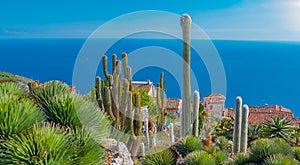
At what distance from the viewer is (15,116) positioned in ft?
12.6

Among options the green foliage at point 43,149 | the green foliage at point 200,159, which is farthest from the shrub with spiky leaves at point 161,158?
the green foliage at point 43,149

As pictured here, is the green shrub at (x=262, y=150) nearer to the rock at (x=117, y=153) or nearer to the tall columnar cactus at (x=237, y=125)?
the rock at (x=117, y=153)

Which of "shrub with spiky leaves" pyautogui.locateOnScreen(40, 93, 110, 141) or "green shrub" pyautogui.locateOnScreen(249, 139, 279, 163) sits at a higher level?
"shrub with spiky leaves" pyautogui.locateOnScreen(40, 93, 110, 141)

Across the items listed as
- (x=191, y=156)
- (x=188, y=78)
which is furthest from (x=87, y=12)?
(x=191, y=156)

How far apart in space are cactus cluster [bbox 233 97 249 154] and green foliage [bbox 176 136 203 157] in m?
2.86

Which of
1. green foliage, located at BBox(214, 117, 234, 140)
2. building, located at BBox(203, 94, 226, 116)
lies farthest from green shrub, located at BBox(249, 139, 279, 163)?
building, located at BBox(203, 94, 226, 116)

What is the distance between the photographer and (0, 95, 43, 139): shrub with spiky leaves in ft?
12.3

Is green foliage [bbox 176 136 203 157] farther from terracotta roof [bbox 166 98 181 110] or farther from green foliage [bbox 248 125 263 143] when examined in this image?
terracotta roof [bbox 166 98 181 110]

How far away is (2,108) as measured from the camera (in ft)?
12.6

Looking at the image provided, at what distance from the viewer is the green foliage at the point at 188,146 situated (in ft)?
19.8

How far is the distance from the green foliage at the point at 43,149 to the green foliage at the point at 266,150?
2.77 m

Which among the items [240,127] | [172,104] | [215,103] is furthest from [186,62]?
[215,103]

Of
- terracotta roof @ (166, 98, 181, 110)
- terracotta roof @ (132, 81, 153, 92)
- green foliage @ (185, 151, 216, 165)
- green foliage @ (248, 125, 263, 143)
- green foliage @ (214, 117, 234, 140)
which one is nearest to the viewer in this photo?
green foliage @ (185, 151, 216, 165)

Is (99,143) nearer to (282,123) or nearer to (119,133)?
(119,133)
